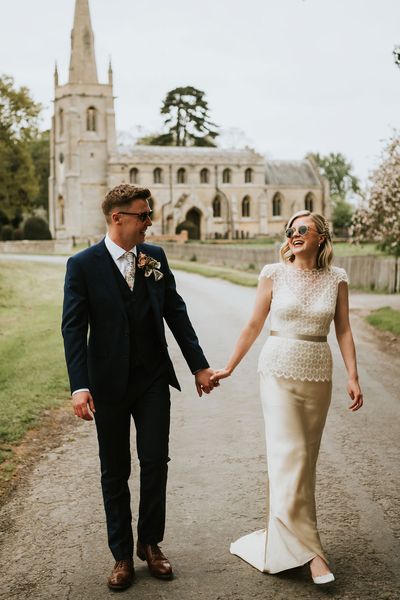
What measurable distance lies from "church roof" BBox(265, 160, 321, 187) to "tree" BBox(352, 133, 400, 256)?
2487 inches

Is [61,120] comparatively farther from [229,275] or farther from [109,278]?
[109,278]

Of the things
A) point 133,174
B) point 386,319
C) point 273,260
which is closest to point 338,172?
point 133,174

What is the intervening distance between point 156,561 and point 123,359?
1174mm

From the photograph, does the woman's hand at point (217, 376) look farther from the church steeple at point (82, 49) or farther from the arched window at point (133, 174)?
the church steeple at point (82, 49)

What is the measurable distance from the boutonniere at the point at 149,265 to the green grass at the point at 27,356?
330 centimetres

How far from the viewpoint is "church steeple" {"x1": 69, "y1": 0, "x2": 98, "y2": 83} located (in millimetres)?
84062

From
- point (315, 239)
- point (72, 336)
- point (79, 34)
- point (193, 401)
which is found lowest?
point (193, 401)

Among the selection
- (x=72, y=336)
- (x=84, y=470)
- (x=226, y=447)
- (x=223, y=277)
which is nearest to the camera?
(x=72, y=336)

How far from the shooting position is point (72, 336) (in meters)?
4.63

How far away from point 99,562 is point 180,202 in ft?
266

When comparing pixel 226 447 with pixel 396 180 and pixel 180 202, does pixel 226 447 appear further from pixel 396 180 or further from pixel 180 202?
pixel 180 202

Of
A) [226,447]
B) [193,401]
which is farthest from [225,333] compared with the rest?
[226,447]

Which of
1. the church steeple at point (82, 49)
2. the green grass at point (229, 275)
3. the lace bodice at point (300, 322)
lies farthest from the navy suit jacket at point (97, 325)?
the church steeple at point (82, 49)

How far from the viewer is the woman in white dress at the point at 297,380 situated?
457 cm
